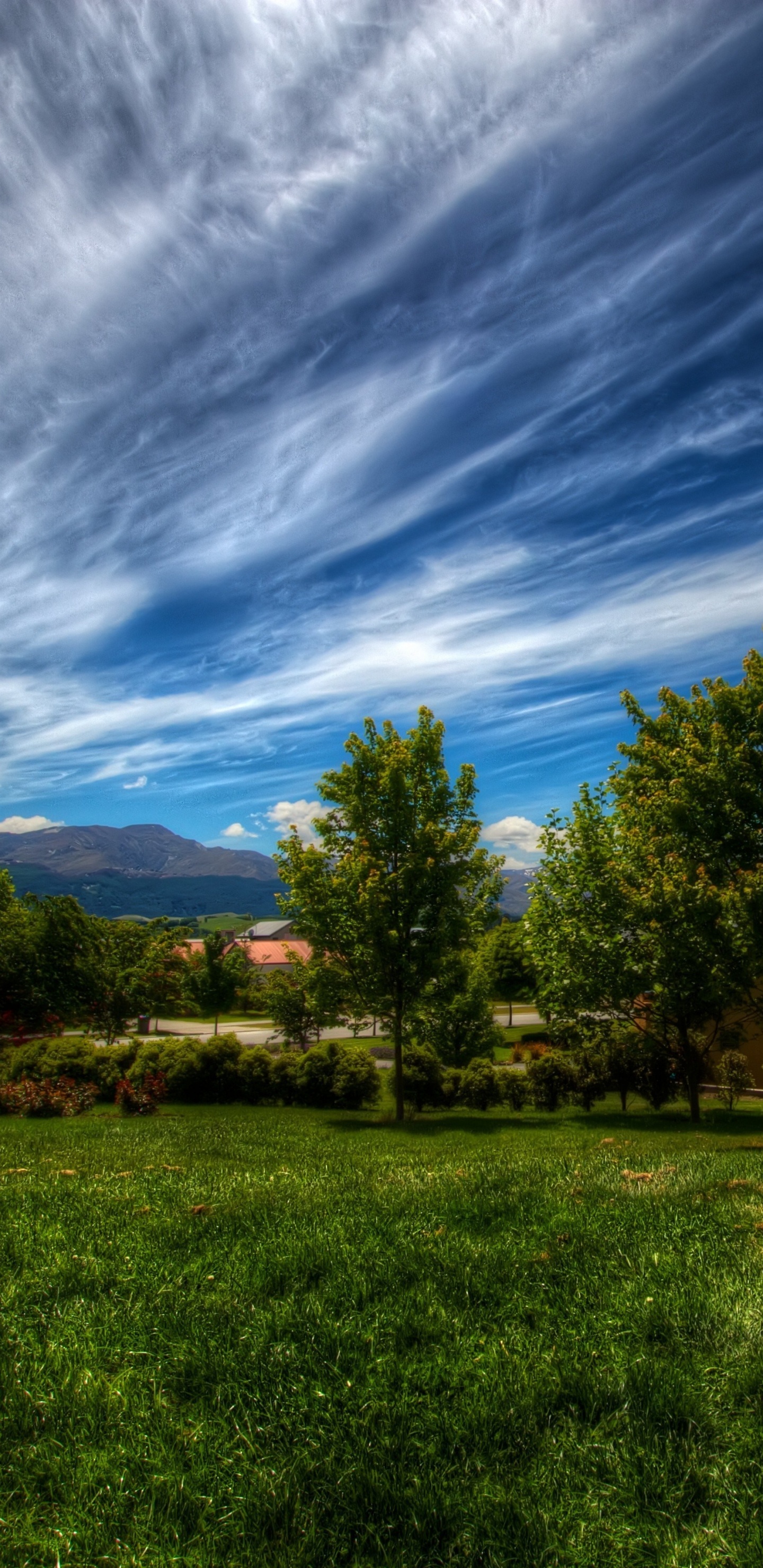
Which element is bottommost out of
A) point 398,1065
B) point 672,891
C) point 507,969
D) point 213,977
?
point 213,977

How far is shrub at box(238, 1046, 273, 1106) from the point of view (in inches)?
827

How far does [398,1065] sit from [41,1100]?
8282mm

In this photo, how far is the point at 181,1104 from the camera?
2078 centimetres

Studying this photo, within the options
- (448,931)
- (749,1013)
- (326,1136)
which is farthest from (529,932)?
(326,1136)

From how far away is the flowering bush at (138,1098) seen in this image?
60.4 ft

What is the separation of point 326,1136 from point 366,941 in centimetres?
551

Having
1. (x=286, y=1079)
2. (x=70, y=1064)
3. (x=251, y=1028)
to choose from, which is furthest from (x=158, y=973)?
(x=251, y=1028)

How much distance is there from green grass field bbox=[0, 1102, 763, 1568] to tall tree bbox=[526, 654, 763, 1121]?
10.8 meters

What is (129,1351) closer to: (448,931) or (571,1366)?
(571,1366)

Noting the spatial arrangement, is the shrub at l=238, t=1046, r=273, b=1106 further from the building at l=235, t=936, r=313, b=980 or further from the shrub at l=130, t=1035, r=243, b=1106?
the building at l=235, t=936, r=313, b=980

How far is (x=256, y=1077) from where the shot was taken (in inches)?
827

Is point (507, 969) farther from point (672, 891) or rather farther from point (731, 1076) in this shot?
point (672, 891)

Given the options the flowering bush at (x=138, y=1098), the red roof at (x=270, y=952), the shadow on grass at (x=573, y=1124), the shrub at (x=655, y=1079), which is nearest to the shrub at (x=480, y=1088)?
the shadow on grass at (x=573, y=1124)

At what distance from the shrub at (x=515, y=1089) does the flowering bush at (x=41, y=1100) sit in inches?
428
